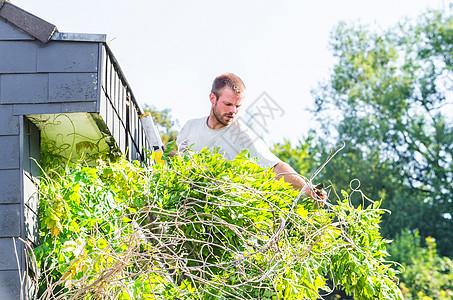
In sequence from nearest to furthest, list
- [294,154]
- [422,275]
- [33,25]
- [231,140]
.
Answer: [33,25] < [231,140] < [422,275] < [294,154]

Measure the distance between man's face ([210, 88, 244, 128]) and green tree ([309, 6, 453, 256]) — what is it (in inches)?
538

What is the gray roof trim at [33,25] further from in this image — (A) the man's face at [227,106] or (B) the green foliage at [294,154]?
(B) the green foliage at [294,154]

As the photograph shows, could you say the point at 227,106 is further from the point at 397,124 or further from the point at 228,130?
the point at 397,124

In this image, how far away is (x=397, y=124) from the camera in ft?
61.6

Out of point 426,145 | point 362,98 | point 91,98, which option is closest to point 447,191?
point 426,145

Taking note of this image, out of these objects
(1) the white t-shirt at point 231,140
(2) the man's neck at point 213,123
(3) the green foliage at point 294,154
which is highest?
(2) the man's neck at point 213,123

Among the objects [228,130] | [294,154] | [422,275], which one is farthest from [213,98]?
[294,154]

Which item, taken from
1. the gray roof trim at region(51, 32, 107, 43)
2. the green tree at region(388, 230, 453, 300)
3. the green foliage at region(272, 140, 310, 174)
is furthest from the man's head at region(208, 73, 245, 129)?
the green foliage at region(272, 140, 310, 174)

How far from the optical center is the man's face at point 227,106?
162 inches

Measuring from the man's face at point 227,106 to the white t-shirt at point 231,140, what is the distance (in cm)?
6

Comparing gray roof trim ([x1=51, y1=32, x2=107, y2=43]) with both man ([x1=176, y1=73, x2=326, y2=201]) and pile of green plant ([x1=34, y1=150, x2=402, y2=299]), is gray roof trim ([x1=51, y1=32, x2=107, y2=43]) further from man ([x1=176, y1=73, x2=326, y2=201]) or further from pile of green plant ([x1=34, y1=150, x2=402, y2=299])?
man ([x1=176, y1=73, x2=326, y2=201])

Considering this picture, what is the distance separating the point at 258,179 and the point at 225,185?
0.81 ft

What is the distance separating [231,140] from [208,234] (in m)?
0.90

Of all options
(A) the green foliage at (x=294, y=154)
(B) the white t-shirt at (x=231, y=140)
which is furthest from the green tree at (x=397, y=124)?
(B) the white t-shirt at (x=231, y=140)
